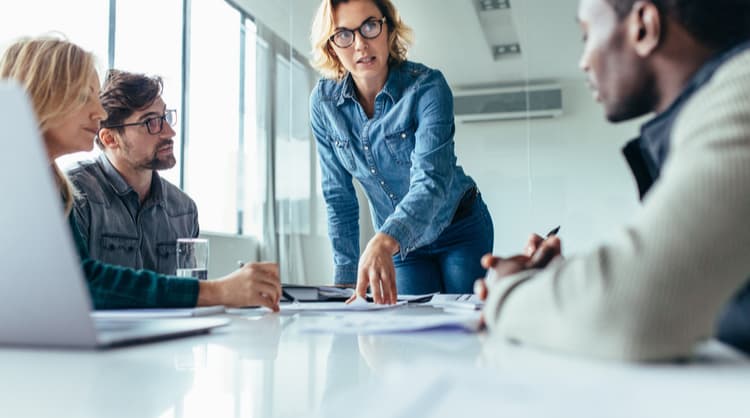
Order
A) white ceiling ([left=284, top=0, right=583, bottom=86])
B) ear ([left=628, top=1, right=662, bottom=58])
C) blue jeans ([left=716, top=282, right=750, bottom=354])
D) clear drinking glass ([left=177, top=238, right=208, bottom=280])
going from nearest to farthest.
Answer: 1. blue jeans ([left=716, top=282, right=750, bottom=354])
2. ear ([left=628, top=1, right=662, bottom=58])
3. clear drinking glass ([left=177, top=238, right=208, bottom=280])
4. white ceiling ([left=284, top=0, right=583, bottom=86])

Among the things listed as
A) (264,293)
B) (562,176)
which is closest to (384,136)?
(264,293)

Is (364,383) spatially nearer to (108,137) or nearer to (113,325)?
(113,325)

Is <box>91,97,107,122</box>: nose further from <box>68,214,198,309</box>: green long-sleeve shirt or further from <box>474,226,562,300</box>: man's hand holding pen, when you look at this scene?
<box>474,226,562,300</box>: man's hand holding pen

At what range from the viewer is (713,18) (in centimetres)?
60

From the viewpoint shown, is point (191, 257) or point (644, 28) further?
point (191, 257)

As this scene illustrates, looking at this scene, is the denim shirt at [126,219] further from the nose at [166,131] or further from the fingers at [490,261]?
the fingers at [490,261]

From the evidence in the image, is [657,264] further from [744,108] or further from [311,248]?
[311,248]

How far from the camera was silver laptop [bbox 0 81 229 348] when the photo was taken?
0.42 meters

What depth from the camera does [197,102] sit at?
430 cm

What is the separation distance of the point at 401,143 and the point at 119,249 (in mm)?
896

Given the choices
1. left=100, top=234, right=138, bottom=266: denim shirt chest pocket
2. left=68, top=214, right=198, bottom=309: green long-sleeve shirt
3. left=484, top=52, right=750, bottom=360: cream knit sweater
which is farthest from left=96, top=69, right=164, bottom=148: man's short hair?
left=484, top=52, right=750, bottom=360: cream knit sweater

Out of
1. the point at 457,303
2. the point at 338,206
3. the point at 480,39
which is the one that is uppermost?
the point at 480,39

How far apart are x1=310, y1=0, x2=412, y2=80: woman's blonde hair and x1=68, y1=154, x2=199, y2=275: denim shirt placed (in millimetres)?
716

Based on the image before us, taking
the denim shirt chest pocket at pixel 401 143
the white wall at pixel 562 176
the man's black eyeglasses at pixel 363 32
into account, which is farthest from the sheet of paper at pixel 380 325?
the white wall at pixel 562 176
